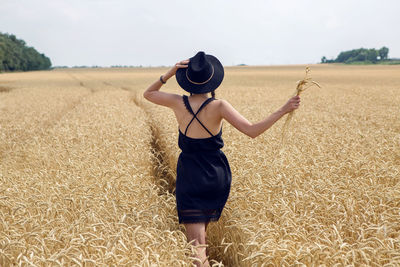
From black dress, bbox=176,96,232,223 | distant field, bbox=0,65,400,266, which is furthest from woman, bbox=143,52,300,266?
distant field, bbox=0,65,400,266

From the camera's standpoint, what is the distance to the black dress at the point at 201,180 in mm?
3160

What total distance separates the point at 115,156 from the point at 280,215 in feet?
10.3

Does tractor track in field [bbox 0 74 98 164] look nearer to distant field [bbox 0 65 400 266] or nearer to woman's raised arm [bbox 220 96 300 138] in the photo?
distant field [bbox 0 65 400 266]

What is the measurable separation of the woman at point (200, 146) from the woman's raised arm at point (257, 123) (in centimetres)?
1

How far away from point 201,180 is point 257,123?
714mm

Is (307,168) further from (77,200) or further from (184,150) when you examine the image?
(77,200)

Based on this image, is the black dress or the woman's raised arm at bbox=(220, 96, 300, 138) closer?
the woman's raised arm at bbox=(220, 96, 300, 138)

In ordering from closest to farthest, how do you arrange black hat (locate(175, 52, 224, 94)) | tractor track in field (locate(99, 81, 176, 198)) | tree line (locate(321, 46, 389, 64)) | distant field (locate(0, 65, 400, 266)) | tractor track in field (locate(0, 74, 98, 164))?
distant field (locate(0, 65, 400, 266)), black hat (locate(175, 52, 224, 94)), tractor track in field (locate(99, 81, 176, 198)), tractor track in field (locate(0, 74, 98, 164)), tree line (locate(321, 46, 389, 64))

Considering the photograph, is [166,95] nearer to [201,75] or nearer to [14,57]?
[201,75]

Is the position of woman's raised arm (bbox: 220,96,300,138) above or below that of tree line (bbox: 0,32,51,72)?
below

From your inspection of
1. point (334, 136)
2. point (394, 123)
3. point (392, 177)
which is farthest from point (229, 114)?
point (394, 123)

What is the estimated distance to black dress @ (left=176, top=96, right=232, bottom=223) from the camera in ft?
10.4

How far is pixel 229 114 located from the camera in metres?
3.03

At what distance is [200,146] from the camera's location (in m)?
3.22
